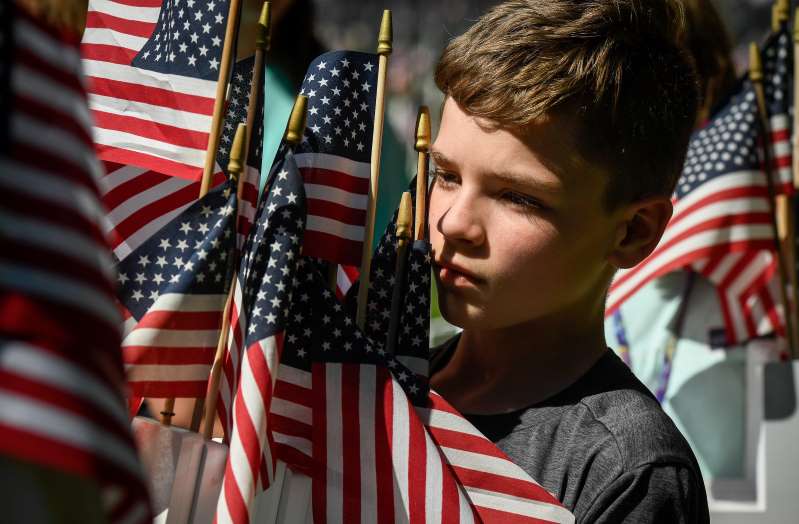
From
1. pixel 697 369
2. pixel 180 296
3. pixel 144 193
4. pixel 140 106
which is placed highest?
pixel 140 106

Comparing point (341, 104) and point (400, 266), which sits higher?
point (341, 104)

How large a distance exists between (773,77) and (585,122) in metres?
2.72

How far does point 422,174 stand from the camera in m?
2.30

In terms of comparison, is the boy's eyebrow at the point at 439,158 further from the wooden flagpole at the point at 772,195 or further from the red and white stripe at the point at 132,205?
the wooden flagpole at the point at 772,195

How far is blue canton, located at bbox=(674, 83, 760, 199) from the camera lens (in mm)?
4348

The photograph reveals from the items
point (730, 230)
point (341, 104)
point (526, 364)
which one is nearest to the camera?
point (526, 364)

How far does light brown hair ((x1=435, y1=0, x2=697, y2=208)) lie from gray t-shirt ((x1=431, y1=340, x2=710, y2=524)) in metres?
0.42

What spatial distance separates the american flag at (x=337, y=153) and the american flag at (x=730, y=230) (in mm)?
2105

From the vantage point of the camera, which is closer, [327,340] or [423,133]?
[327,340]

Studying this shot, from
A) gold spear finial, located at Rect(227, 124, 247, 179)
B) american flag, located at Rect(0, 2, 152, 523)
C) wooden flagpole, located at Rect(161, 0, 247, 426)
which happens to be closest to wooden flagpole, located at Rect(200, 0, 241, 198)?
wooden flagpole, located at Rect(161, 0, 247, 426)

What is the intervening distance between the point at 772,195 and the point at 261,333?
3.05 m

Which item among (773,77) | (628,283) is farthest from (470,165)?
(773,77)

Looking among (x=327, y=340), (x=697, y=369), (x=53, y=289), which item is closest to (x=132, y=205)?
(x=327, y=340)

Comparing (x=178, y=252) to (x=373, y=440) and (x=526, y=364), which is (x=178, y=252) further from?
(x=526, y=364)
